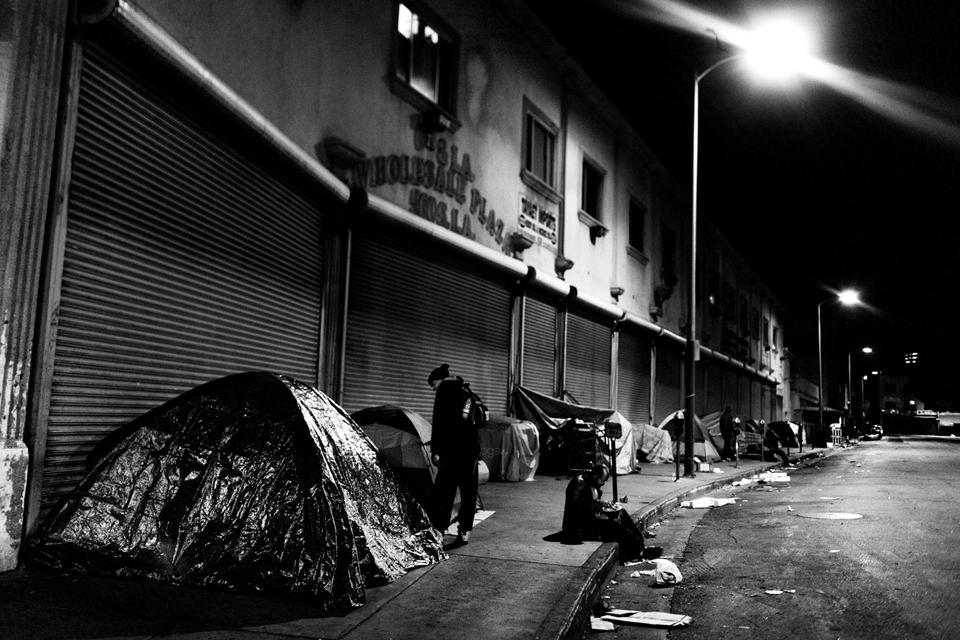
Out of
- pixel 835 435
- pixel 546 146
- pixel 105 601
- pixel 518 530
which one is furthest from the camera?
pixel 835 435

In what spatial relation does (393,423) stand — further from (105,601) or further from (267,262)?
(105,601)

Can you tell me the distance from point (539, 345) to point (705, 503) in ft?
20.6

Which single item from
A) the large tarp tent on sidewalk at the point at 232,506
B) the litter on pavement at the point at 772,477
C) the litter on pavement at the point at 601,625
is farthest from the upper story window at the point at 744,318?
the large tarp tent on sidewalk at the point at 232,506

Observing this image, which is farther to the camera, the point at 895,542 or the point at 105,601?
the point at 895,542

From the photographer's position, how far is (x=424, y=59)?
44.5 feet

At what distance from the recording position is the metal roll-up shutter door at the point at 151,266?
634cm

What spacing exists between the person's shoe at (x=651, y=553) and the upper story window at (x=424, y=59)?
799 cm

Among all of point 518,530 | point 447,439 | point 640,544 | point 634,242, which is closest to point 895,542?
point 640,544

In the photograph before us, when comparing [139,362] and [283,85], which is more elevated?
[283,85]

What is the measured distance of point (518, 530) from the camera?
27.9 ft

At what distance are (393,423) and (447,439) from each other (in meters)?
1.71

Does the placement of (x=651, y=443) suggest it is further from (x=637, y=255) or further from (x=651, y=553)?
(x=651, y=553)

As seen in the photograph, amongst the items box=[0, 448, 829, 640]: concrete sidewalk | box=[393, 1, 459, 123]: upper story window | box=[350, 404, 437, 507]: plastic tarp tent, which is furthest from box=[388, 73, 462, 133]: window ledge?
box=[0, 448, 829, 640]: concrete sidewalk

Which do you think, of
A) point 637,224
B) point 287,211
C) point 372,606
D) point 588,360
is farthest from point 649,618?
point 637,224
